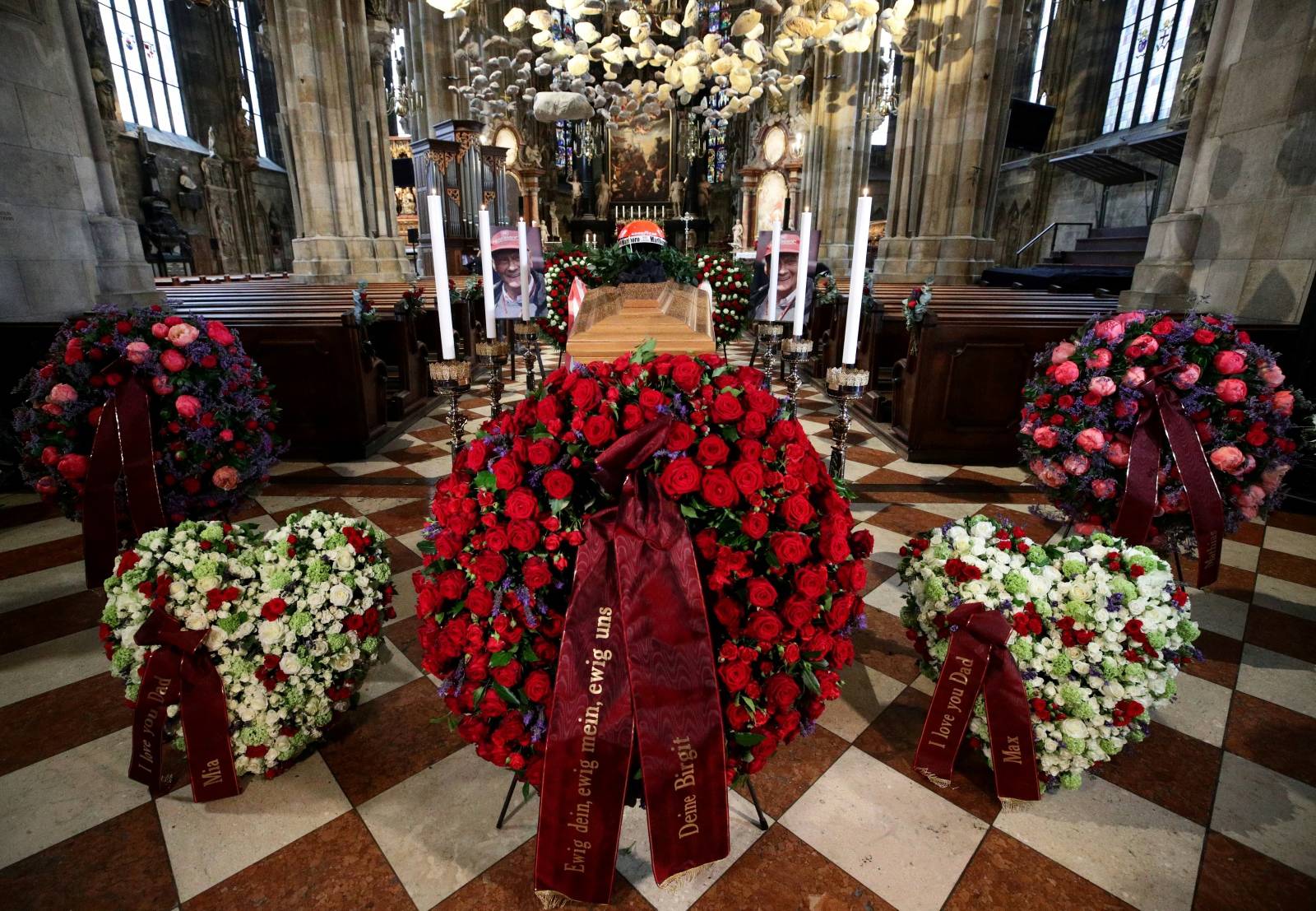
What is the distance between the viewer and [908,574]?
→ 1830 millimetres

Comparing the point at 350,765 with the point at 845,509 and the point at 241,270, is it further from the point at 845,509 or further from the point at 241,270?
the point at 241,270

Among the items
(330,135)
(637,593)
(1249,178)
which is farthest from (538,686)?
(330,135)

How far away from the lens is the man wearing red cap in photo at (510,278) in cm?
454

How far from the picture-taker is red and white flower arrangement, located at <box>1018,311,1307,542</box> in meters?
2.21

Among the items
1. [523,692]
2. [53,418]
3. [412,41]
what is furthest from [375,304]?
[412,41]

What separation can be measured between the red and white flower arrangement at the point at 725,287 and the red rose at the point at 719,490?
13.9ft

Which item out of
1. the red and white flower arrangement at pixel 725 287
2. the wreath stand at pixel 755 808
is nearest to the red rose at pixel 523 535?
the wreath stand at pixel 755 808

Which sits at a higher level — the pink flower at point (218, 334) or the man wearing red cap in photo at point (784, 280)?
the man wearing red cap in photo at point (784, 280)

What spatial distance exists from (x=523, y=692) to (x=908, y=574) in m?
1.23

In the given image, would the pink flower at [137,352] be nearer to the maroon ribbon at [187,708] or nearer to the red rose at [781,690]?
the maroon ribbon at [187,708]

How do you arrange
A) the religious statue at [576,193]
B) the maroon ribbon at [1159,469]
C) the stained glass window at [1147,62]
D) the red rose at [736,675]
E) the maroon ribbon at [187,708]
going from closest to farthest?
the red rose at [736,675]
the maroon ribbon at [187,708]
the maroon ribbon at [1159,469]
the stained glass window at [1147,62]
the religious statue at [576,193]

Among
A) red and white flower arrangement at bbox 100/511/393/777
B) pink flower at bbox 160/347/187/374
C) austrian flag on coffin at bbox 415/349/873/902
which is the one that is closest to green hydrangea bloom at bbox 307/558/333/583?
red and white flower arrangement at bbox 100/511/393/777

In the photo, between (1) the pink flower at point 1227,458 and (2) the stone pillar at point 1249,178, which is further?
(2) the stone pillar at point 1249,178

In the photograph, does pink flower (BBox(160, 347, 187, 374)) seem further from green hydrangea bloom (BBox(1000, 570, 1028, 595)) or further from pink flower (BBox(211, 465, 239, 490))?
green hydrangea bloom (BBox(1000, 570, 1028, 595))
